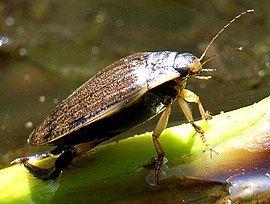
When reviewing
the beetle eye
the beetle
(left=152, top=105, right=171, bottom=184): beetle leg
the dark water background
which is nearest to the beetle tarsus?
the beetle

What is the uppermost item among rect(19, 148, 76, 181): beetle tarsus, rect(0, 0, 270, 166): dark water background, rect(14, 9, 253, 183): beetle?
rect(14, 9, 253, 183): beetle

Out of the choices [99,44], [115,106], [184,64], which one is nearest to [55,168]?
[115,106]

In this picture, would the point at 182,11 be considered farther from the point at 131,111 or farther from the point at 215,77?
the point at 131,111

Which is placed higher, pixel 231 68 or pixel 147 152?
pixel 147 152

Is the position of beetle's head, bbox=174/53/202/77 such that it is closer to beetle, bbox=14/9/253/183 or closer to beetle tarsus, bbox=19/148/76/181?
beetle, bbox=14/9/253/183

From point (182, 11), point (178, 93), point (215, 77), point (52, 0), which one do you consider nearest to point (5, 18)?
point (52, 0)

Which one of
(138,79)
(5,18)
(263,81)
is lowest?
(263,81)
